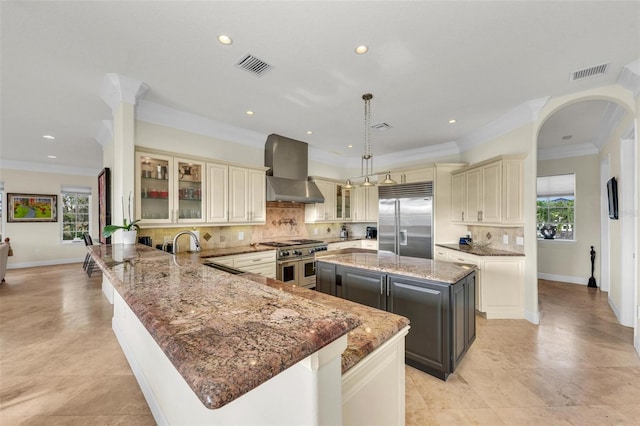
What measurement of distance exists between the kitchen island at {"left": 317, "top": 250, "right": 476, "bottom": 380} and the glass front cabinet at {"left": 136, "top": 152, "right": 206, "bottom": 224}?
2.34 meters

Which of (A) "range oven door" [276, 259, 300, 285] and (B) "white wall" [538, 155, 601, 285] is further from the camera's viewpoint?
(B) "white wall" [538, 155, 601, 285]

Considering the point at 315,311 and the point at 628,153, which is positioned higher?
the point at 628,153

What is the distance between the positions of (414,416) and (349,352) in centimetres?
136

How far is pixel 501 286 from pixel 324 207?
3.42 metres

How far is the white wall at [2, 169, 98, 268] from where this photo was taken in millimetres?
6531

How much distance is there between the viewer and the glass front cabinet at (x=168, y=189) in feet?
10.5

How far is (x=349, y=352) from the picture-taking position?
965 millimetres

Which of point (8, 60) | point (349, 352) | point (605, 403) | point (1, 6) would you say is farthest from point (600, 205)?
point (8, 60)

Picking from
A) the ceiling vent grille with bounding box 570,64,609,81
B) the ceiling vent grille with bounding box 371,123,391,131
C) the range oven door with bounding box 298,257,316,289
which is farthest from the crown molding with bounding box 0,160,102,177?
the ceiling vent grille with bounding box 570,64,609,81

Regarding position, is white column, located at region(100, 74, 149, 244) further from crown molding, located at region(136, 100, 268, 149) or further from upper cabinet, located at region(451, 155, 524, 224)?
upper cabinet, located at region(451, 155, 524, 224)

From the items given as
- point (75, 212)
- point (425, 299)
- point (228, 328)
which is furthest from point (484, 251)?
point (75, 212)

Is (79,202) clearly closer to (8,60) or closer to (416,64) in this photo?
(8,60)

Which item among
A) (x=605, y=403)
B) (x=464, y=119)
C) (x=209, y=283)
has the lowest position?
(x=605, y=403)

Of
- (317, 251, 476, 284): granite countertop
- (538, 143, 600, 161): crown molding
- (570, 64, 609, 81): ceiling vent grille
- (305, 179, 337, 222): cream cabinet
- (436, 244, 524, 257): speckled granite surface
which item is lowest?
(436, 244, 524, 257): speckled granite surface
